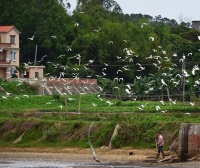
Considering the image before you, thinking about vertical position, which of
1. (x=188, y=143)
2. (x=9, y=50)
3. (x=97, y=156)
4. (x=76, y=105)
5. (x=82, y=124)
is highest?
(x=9, y=50)

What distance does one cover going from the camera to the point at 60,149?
57.0 meters

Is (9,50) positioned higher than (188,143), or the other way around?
(9,50)

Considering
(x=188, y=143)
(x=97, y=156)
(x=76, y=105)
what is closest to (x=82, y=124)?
(x=97, y=156)

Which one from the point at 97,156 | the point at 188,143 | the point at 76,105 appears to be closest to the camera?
the point at 188,143

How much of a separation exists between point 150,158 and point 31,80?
148ft

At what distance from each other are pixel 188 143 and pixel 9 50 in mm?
56514

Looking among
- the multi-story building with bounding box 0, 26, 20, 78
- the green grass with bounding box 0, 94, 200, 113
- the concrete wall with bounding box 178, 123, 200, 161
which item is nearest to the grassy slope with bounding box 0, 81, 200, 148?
the green grass with bounding box 0, 94, 200, 113

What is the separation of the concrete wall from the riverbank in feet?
1.94

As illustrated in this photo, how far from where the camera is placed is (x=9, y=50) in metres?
102

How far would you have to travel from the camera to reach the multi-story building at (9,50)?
328 feet

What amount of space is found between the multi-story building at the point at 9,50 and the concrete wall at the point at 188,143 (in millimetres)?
53760

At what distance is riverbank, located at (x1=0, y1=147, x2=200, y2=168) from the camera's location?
48094 millimetres

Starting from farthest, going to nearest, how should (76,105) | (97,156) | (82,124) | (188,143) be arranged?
(76,105), (82,124), (97,156), (188,143)

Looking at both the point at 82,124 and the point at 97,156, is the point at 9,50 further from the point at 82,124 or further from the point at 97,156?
the point at 97,156
